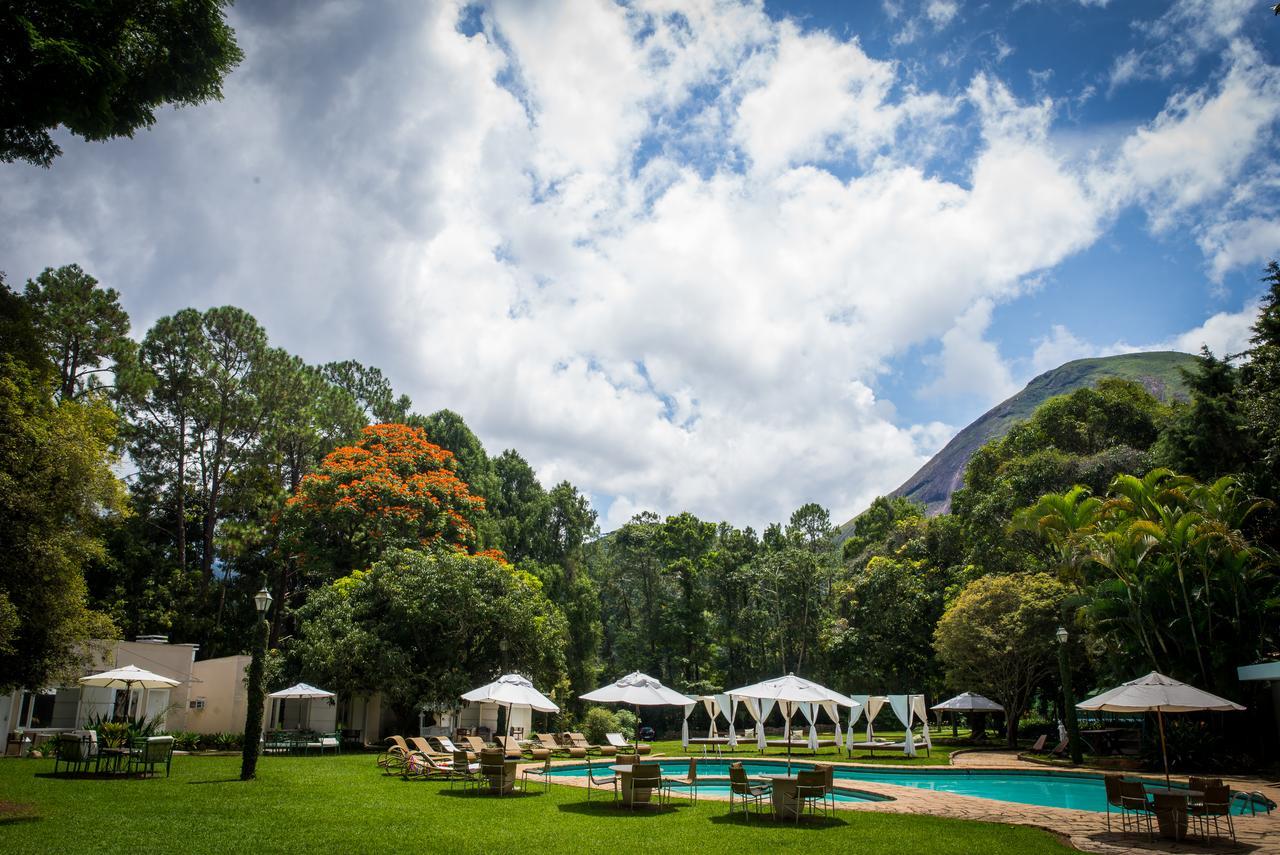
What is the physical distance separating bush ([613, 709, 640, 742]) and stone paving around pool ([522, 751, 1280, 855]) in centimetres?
1593

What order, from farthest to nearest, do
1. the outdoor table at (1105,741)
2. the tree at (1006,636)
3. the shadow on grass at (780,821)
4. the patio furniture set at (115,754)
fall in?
the tree at (1006,636), the outdoor table at (1105,741), the patio furniture set at (115,754), the shadow on grass at (780,821)

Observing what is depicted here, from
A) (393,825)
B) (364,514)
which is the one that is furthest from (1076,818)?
(364,514)

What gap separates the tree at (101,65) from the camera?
8.93 m

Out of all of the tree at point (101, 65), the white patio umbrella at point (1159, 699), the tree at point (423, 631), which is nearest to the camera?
the tree at point (101, 65)

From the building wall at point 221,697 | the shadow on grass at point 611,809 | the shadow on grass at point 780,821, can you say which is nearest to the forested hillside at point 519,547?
the building wall at point 221,697

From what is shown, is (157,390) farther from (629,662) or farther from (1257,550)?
(1257,550)

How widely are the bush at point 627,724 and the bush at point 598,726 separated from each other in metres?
1.31

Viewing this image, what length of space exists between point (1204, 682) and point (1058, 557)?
10332 mm

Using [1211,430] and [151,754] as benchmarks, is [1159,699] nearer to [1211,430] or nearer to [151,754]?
[1211,430]

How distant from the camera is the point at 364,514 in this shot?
3078 cm

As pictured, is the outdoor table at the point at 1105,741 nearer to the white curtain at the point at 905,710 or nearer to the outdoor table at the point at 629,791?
the white curtain at the point at 905,710

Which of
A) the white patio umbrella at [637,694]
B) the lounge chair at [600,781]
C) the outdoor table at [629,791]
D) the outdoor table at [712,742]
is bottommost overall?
the outdoor table at [712,742]

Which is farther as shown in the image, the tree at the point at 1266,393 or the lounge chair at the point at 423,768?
the tree at the point at 1266,393

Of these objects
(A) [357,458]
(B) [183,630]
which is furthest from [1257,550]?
(B) [183,630]
